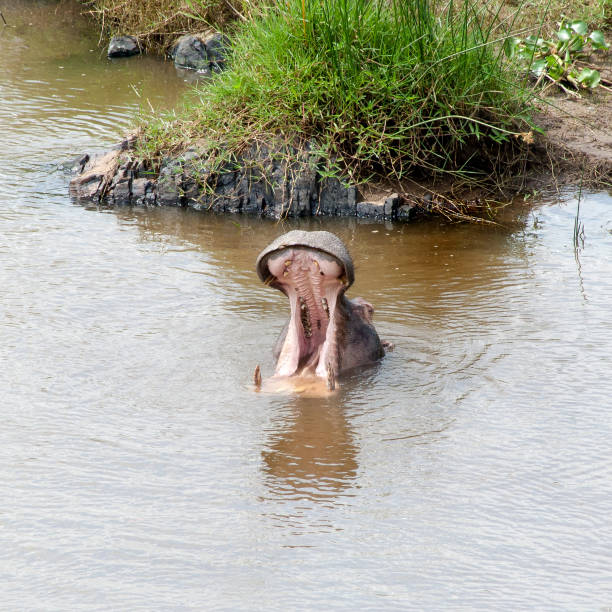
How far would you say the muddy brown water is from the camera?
283cm

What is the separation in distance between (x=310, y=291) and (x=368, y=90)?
10.0 ft

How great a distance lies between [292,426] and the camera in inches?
153

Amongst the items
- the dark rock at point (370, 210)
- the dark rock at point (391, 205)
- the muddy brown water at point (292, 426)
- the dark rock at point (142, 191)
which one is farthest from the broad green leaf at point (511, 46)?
the dark rock at point (142, 191)

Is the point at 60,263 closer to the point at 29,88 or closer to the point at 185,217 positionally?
the point at 185,217

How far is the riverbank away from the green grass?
1cm

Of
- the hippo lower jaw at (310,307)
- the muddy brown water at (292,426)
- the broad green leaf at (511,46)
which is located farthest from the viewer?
the broad green leaf at (511,46)

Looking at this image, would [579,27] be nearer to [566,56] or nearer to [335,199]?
[566,56]

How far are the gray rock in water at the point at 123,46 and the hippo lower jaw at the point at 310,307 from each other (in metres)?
8.89

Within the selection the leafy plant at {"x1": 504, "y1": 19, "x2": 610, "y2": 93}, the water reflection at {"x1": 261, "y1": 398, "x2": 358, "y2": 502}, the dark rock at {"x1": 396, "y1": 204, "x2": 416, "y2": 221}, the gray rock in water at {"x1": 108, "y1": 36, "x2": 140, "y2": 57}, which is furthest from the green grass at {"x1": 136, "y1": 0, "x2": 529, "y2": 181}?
the gray rock in water at {"x1": 108, "y1": 36, "x2": 140, "y2": 57}

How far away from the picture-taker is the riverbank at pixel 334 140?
263 inches

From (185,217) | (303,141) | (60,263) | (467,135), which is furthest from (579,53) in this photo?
(60,263)

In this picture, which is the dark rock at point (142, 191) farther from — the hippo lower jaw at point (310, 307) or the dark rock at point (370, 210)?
the hippo lower jaw at point (310, 307)

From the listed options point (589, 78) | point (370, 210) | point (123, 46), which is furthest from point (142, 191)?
point (123, 46)

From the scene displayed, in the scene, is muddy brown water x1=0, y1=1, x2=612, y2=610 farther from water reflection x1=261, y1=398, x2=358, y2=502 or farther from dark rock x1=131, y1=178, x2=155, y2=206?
dark rock x1=131, y1=178, x2=155, y2=206
